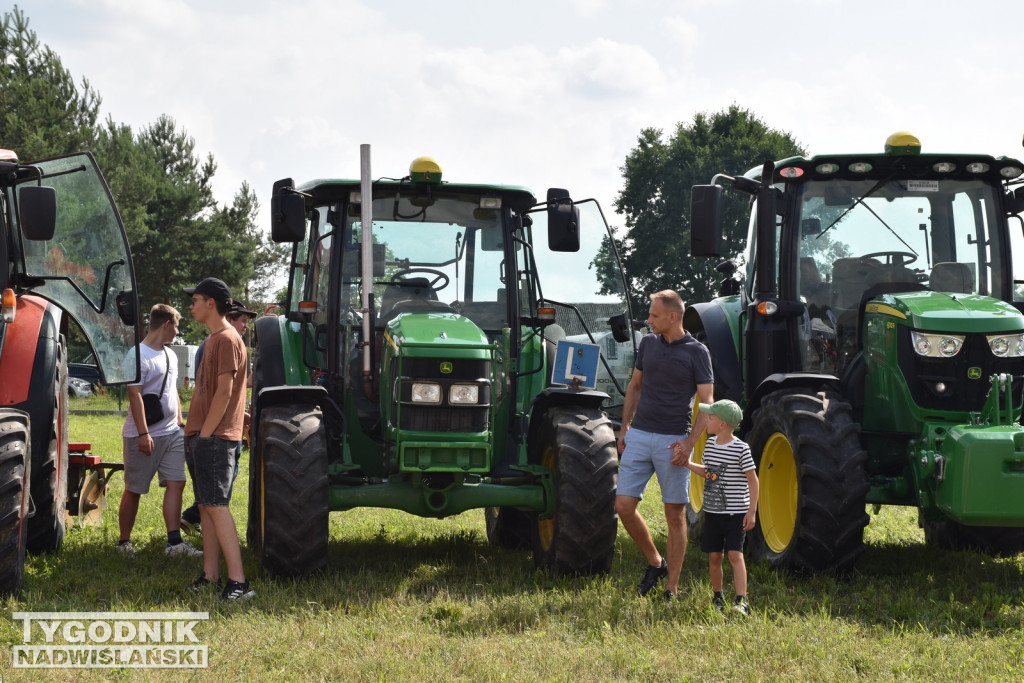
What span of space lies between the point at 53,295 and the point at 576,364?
3.31 meters

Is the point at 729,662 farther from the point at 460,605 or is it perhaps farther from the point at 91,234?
the point at 91,234

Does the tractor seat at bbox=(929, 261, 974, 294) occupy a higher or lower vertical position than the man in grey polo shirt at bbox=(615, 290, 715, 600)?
higher

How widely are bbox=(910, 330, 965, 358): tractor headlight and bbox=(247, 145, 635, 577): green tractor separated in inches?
71.9

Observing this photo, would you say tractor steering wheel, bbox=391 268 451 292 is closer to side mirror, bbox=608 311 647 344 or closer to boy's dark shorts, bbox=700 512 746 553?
side mirror, bbox=608 311 647 344

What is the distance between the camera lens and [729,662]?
4.95 m

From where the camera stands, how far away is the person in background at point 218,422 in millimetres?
6082

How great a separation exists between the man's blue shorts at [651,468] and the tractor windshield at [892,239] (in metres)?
1.80

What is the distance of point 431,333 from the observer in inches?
264

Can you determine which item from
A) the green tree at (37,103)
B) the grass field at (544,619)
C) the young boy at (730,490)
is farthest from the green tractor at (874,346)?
the green tree at (37,103)

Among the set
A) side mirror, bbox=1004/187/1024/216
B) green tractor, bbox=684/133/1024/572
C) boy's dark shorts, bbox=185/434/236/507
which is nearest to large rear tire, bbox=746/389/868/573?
green tractor, bbox=684/133/1024/572

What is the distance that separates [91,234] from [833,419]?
4543 mm

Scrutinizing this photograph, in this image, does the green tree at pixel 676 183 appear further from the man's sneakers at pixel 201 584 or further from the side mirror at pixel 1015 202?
the man's sneakers at pixel 201 584

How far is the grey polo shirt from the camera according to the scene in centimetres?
630

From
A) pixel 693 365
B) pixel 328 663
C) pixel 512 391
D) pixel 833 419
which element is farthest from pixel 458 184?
pixel 328 663
